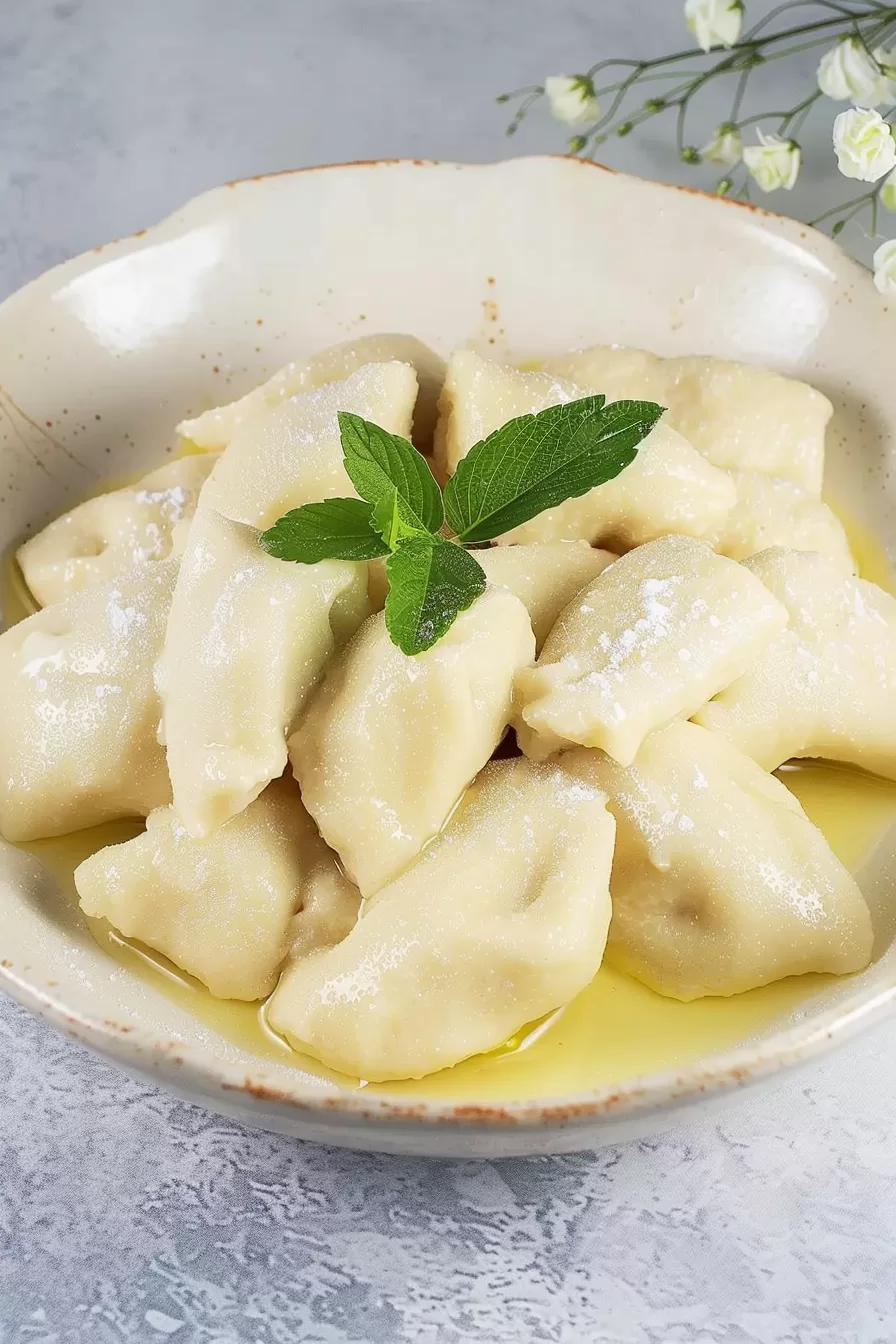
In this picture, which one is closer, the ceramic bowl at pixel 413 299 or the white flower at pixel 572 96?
the ceramic bowl at pixel 413 299

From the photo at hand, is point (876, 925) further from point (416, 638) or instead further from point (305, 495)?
point (305, 495)

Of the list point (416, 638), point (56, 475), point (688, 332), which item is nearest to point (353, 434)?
point (416, 638)

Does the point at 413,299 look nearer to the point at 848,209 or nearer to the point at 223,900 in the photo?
the point at 848,209

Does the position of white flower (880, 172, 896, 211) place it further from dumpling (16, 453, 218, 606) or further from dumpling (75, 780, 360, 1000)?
dumpling (75, 780, 360, 1000)

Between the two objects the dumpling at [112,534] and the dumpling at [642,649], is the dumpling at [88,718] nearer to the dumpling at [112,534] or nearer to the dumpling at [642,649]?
the dumpling at [112,534]

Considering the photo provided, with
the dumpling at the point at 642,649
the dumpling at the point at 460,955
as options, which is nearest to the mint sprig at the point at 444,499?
the dumpling at the point at 642,649

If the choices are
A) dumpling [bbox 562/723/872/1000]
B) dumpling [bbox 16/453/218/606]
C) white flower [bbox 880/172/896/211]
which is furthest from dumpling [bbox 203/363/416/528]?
white flower [bbox 880/172/896/211]

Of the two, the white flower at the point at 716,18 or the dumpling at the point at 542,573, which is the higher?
the white flower at the point at 716,18
